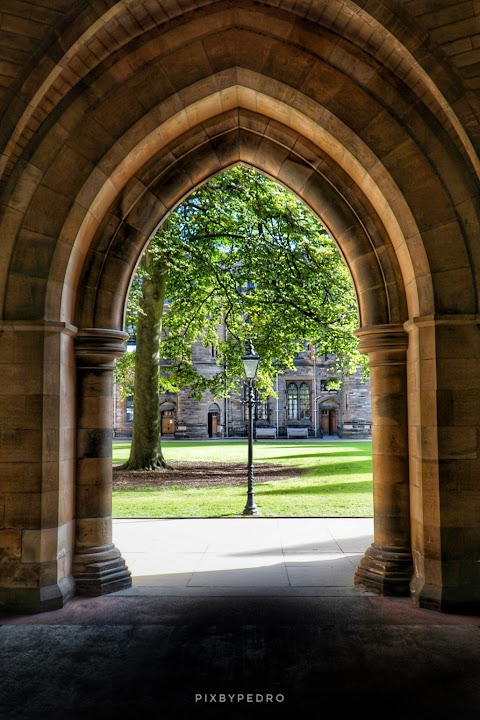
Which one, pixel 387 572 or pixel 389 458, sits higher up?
pixel 389 458

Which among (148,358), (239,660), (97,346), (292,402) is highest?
(148,358)

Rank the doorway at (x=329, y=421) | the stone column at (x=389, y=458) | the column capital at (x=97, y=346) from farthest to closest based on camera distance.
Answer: the doorway at (x=329, y=421)
the column capital at (x=97, y=346)
the stone column at (x=389, y=458)

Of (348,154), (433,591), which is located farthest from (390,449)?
(348,154)

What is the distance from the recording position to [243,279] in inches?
562

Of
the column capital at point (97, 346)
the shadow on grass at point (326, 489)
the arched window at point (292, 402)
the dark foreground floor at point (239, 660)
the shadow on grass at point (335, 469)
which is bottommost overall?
the shadow on grass at point (335, 469)

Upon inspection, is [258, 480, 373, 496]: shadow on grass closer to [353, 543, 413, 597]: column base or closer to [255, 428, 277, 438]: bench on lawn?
[353, 543, 413, 597]: column base

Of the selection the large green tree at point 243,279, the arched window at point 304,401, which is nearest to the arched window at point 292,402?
the arched window at point 304,401

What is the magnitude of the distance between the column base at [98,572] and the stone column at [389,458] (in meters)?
2.35

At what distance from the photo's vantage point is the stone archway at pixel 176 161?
4.93m

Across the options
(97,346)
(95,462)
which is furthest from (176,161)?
(95,462)

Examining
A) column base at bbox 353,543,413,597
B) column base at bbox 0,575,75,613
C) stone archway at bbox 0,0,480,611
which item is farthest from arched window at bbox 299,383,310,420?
column base at bbox 0,575,75,613

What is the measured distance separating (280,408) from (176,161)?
120 feet

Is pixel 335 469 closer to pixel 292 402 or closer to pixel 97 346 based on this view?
pixel 97 346

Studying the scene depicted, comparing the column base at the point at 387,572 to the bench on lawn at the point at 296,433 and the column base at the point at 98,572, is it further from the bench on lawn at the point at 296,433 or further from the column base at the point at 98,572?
the bench on lawn at the point at 296,433
